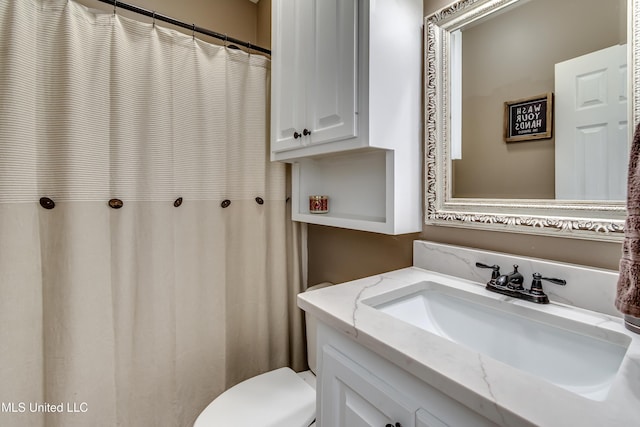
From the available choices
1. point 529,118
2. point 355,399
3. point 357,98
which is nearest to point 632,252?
point 529,118

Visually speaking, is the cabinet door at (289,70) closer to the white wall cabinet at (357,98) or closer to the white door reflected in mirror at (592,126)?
the white wall cabinet at (357,98)

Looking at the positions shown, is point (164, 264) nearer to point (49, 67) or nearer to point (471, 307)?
point (49, 67)

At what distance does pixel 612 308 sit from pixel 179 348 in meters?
1.48

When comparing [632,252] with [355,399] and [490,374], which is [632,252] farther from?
[355,399]

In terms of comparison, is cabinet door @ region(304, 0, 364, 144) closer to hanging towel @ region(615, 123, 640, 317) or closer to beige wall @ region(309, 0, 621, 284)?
beige wall @ region(309, 0, 621, 284)

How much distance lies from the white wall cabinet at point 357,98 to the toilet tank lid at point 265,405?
69cm

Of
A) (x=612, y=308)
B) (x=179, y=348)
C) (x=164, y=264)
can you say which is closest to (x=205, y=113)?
(x=164, y=264)

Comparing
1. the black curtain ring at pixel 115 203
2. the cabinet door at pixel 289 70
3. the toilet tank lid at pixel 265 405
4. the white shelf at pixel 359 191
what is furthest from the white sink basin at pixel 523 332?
the black curtain ring at pixel 115 203

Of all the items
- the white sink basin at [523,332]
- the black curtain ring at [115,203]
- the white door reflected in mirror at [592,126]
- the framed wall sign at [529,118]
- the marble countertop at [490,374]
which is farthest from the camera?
the black curtain ring at [115,203]

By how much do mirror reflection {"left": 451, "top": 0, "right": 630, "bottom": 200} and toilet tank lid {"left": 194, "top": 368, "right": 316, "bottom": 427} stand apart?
96cm

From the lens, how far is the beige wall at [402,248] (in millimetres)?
754

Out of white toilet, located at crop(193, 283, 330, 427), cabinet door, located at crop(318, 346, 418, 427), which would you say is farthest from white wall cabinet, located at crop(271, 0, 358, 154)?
white toilet, located at crop(193, 283, 330, 427)

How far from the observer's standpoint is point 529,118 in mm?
850

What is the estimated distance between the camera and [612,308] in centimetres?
68
